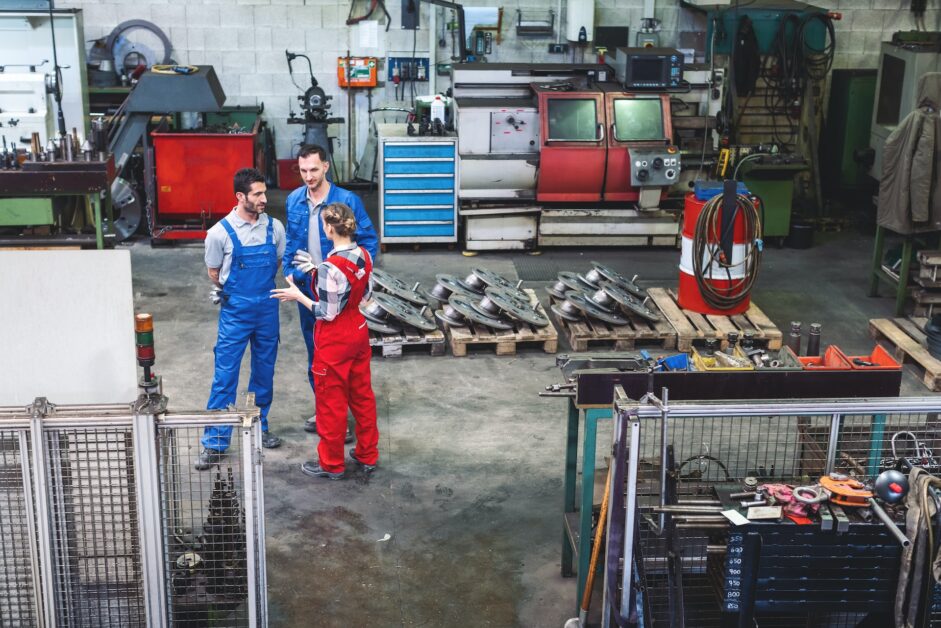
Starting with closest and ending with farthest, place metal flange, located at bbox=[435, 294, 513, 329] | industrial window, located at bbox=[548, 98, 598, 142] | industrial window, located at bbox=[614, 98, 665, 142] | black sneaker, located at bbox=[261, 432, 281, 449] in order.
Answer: black sneaker, located at bbox=[261, 432, 281, 449] < metal flange, located at bbox=[435, 294, 513, 329] < industrial window, located at bbox=[548, 98, 598, 142] < industrial window, located at bbox=[614, 98, 665, 142]

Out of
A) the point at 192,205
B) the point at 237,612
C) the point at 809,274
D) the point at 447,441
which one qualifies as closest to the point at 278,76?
the point at 192,205

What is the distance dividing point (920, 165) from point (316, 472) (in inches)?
181

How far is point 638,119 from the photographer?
9352mm

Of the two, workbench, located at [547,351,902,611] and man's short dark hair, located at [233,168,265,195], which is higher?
man's short dark hair, located at [233,168,265,195]

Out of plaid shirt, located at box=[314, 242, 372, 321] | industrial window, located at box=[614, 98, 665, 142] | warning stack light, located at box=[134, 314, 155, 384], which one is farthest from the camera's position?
industrial window, located at box=[614, 98, 665, 142]

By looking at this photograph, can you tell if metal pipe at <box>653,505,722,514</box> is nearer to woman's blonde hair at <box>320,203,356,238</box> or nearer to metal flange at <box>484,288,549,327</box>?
woman's blonde hair at <box>320,203,356,238</box>

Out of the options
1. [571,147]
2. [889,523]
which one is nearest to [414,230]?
[571,147]

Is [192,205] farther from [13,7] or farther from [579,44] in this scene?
[579,44]

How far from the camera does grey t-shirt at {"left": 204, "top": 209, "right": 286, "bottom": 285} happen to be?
5410mm

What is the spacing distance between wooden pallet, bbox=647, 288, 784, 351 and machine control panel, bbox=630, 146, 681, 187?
1.53 m

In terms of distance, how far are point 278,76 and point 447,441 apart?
611cm

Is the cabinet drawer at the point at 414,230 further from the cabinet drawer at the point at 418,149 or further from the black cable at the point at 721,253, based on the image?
the black cable at the point at 721,253

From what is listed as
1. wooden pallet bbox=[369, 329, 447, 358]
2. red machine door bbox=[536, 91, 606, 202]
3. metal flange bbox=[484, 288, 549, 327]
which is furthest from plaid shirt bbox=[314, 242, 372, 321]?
red machine door bbox=[536, 91, 606, 202]

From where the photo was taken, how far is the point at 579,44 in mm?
11188
